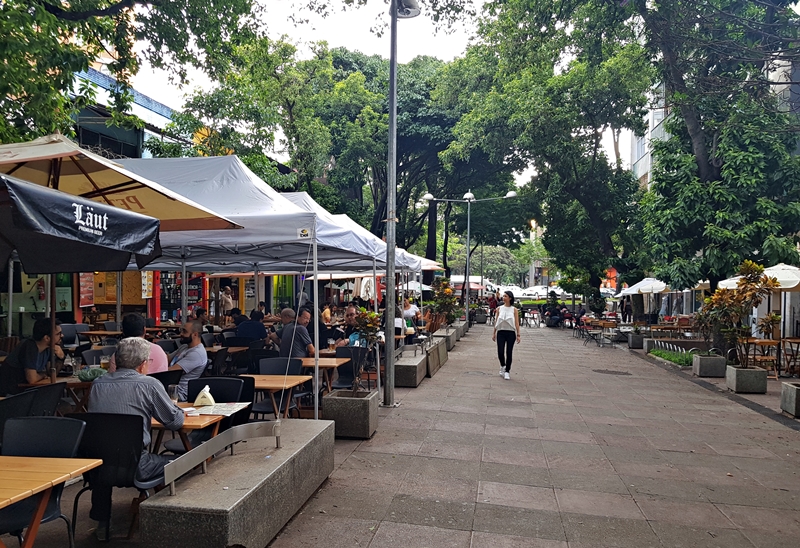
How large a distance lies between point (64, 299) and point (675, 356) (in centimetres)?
1605

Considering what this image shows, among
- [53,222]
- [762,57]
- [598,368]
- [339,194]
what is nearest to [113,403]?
[53,222]

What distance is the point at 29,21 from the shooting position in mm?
6785

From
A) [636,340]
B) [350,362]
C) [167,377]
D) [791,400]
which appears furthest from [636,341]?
[167,377]

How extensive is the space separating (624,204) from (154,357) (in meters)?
23.8

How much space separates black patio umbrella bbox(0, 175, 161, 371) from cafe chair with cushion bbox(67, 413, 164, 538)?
3.94 feet

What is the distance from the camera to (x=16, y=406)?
4.54 meters

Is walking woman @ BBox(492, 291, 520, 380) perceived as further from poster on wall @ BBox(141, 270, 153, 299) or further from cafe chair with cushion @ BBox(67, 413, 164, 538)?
poster on wall @ BBox(141, 270, 153, 299)

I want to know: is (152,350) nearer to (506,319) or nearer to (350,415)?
(350,415)

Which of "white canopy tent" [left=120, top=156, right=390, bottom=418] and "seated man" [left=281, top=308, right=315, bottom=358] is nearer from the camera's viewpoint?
"white canopy tent" [left=120, top=156, right=390, bottom=418]

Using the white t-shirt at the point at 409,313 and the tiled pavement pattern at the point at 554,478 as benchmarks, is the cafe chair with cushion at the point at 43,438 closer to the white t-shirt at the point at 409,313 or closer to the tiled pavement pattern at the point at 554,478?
the tiled pavement pattern at the point at 554,478

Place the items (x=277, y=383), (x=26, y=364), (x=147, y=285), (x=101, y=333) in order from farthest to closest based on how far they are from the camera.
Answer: (x=147, y=285)
(x=101, y=333)
(x=277, y=383)
(x=26, y=364)

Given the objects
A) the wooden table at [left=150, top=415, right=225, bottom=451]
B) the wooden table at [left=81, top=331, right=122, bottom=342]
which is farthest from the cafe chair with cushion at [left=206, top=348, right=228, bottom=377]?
the wooden table at [left=81, top=331, right=122, bottom=342]

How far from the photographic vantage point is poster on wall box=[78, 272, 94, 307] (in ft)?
52.5

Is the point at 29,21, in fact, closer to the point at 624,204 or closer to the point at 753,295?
the point at 753,295
